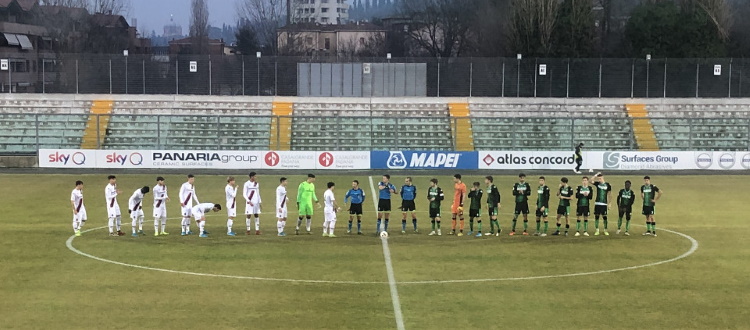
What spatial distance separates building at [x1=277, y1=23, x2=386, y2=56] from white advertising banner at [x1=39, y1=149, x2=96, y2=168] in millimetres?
49112

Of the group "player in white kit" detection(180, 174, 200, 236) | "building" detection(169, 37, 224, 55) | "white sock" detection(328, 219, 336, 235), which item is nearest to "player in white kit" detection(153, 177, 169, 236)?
"player in white kit" detection(180, 174, 200, 236)

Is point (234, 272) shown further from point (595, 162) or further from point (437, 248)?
point (595, 162)

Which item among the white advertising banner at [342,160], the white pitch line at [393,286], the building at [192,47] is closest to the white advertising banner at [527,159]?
the white advertising banner at [342,160]

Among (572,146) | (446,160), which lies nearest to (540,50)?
(572,146)

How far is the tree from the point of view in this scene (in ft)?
219

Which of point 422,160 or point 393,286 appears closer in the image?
point 393,286

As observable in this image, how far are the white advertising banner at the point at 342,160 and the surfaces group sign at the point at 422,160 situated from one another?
17.6 inches

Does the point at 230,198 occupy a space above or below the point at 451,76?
below

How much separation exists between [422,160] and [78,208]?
85.5 ft

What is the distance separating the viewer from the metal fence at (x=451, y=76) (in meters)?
60.7

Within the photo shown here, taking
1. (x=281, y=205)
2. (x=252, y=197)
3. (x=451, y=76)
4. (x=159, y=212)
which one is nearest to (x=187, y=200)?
(x=159, y=212)

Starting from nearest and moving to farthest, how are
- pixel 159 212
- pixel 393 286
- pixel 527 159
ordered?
pixel 393 286 < pixel 159 212 < pixel 527 159

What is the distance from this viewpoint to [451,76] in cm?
6147

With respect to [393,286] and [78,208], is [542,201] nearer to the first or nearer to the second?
[393,286]
